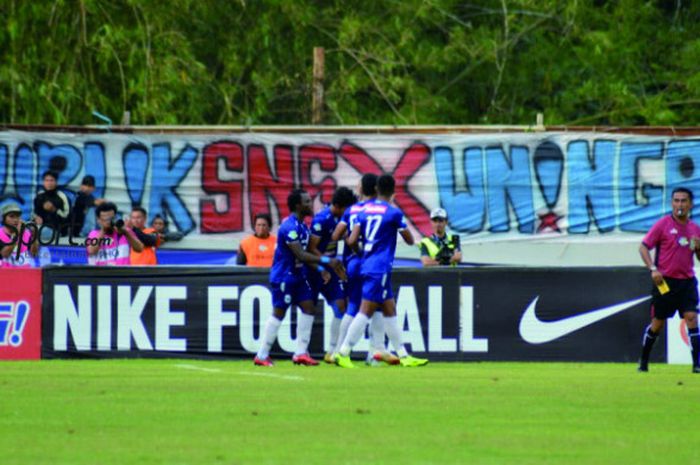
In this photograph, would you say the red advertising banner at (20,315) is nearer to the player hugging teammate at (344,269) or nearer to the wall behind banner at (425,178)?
the player hugging teammate at (344,269)

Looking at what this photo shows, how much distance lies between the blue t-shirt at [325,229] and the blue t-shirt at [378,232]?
622 millimetres

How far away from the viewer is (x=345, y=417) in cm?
1116

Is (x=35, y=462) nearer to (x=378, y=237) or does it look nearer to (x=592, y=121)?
(x=378, y=237)

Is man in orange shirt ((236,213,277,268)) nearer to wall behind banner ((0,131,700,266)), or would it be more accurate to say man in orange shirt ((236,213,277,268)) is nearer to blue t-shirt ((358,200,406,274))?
blue t-shirt ((358,200,406,274))

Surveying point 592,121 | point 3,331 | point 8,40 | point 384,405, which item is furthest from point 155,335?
point 592,121

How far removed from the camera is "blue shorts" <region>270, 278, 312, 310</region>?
686 inches

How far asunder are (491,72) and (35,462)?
27.5 metres

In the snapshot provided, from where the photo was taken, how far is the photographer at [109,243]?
20.7 metres

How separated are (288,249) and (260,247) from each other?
3.72 meters

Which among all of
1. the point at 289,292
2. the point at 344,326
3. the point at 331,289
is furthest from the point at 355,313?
the point at 289,292

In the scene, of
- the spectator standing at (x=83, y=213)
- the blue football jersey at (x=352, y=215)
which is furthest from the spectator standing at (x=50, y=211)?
the blue football jersey at (x=352, y=215)

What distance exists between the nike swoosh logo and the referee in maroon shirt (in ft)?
9.53

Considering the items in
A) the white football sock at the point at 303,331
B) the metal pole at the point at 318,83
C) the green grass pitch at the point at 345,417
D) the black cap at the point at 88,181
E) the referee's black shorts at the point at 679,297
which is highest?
the metal pole at the point at 318,83

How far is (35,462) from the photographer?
29.1 feet
